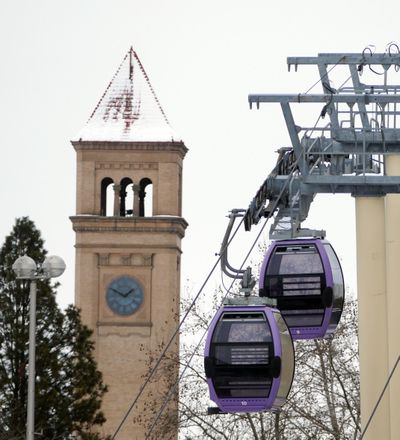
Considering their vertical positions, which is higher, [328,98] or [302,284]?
[328,98]

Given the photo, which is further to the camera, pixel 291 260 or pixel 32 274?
pixel 32 274

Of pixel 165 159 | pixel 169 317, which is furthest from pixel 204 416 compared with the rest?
pixel 165 159

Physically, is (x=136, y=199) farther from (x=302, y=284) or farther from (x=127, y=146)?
(x=302, y=284)

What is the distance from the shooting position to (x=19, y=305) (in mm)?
68188

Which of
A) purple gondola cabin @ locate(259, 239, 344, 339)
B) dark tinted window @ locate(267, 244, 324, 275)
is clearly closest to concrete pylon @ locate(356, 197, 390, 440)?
purple gondola cabin @ locate(259, 239, 344, 339)

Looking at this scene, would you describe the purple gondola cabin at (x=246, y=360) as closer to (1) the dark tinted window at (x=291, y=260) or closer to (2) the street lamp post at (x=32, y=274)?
(1) the dark tinted window at (x=291, y=260)

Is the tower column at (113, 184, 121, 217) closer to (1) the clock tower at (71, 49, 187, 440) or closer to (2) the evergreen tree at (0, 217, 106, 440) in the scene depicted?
(1) the clock tower at (71, 49, 187, 440)

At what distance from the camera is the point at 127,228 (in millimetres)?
111812

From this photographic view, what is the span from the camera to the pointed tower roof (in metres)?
114

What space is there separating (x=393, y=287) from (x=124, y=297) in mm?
69874

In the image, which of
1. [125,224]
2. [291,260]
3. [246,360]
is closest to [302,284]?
[291,260]

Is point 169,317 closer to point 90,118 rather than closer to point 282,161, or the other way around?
point 90,118

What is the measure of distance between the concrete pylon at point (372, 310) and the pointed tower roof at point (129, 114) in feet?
232

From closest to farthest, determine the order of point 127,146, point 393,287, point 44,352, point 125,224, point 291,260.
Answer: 1. point 291,260
2. point 393,287
3. point 44,352
4. point 125,224
5. point 127,146
